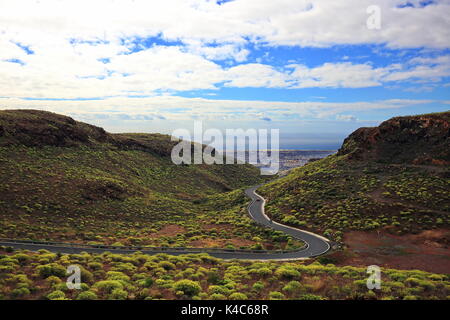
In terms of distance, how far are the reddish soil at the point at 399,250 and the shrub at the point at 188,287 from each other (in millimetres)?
14252

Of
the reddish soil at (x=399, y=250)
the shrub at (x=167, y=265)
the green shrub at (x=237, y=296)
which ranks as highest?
the green shrub at (x=237, y=296)

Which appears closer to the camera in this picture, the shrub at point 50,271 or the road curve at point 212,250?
the shrub at point 50,271

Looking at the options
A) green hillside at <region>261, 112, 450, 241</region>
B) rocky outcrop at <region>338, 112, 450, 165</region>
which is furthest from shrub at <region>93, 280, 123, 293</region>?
rocky outcrop at <region>338, 112, 450, 165</region>

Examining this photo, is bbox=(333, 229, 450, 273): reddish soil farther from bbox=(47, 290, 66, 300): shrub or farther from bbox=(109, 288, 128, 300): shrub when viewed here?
bbox=(47, 290, 66, 300): shrub

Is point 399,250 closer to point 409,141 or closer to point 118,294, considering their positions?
point 118,294

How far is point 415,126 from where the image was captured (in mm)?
53344

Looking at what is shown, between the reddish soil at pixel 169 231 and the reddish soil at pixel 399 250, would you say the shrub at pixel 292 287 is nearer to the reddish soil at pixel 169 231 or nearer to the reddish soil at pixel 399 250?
the reddish soil at pixel 399 250

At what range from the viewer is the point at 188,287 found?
13.9 m

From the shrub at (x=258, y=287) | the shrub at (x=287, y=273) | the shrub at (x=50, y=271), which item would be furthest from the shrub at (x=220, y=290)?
the shrub at (x=50, y=271)

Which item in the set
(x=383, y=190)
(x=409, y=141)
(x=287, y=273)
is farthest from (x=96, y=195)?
(x=409, y=141)

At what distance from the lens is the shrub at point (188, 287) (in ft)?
44.8

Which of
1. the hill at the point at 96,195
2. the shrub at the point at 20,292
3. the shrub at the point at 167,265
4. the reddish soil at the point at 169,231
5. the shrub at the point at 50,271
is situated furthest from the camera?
the reddish soil at the point at 169,231
